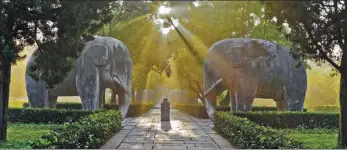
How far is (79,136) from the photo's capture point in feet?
31.6

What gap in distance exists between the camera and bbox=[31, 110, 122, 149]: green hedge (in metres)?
8.23

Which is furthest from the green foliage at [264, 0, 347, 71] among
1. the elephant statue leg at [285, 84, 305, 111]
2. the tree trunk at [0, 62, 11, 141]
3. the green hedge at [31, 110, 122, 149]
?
the elephant statue leg at [285, 84, 305, 111]

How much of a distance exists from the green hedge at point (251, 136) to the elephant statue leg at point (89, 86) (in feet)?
20.1

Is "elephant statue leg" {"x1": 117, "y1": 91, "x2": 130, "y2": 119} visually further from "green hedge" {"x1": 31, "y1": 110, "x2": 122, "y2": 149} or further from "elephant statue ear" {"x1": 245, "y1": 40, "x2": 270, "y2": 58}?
"elephant statue ear" {"x1": 245, "y1": 40, "x2": 270, "y2": 58}

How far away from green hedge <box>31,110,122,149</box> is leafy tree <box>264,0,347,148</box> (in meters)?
5.05

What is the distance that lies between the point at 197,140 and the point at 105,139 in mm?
2738

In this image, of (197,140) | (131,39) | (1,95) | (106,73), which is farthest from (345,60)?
(131,39)

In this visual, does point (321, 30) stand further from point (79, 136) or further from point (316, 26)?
point (79, 136)

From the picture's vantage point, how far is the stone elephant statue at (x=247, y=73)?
18266mm

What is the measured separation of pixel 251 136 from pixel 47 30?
577cm

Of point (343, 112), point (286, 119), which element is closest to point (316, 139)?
point (343, 112)

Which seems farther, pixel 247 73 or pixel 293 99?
pixel 293 99

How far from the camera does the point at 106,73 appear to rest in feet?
61.8

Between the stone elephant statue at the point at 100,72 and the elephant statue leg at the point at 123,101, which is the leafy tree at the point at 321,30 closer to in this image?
the stone elephant statue at the point at 100,72
